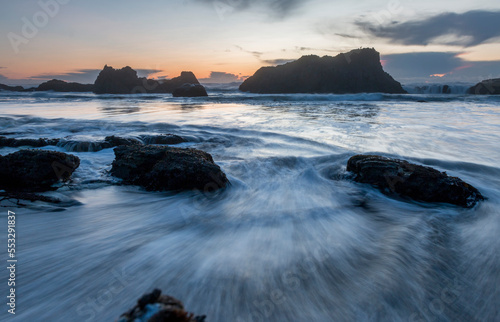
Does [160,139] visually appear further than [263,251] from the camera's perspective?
Yes

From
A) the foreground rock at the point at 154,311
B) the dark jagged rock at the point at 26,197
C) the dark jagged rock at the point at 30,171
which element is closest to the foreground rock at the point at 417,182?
the foreground rock at the point at 154,311

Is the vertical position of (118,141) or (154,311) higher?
(154,311)

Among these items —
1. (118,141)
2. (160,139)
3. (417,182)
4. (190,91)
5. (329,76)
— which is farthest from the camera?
(329,76)

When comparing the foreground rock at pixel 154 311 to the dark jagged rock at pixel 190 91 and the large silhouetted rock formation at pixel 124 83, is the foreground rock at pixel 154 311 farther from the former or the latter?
the large silhouetted rock formation at pixel 124 83

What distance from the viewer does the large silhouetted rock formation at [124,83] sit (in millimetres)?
58062

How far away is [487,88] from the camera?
38500 millimetres

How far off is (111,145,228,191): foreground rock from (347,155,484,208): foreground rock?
2.19m

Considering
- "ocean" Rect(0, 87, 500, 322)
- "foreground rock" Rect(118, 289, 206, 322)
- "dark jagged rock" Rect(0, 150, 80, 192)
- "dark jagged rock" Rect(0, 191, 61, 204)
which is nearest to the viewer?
"foreground rock" Rect(118, 289, 206, 322)

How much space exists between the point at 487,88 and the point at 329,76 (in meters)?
30.5

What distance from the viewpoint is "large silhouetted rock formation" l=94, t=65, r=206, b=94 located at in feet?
190

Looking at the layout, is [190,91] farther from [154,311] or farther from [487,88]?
[487,88]

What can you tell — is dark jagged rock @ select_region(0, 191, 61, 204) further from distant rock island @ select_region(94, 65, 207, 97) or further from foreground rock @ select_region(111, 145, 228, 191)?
distant rock island @ select_region(94, 65, 207, 97)

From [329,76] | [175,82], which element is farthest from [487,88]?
[175,82]

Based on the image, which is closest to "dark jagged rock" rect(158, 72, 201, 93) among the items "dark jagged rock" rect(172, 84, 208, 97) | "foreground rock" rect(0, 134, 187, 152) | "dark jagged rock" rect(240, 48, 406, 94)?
"dark jagged rock" rect(240, 48, 406, 94)
